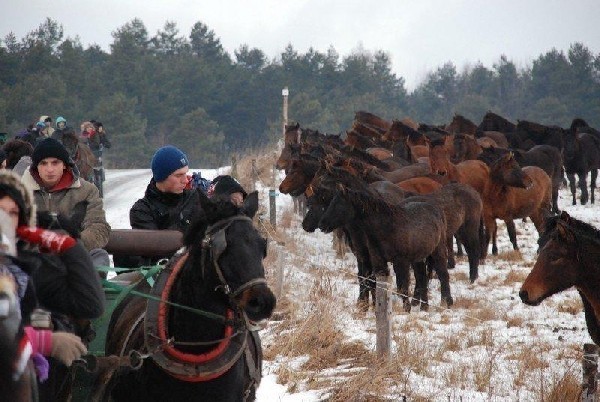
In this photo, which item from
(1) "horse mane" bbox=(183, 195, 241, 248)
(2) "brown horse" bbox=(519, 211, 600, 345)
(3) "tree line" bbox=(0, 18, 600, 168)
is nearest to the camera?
(1) "horse mane" bbox=(183, 195, 241, 248)

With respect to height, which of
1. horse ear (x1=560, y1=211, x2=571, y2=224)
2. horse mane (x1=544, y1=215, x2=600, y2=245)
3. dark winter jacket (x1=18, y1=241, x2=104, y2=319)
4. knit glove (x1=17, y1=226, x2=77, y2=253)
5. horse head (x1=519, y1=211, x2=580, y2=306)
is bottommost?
horse head (x1=519, y1=211, x2=580, y2=306)

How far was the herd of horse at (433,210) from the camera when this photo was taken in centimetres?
862

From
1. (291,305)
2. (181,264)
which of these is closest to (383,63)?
(291,305)

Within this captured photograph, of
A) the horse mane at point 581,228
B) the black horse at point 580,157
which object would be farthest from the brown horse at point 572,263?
the black horse at point 580,157

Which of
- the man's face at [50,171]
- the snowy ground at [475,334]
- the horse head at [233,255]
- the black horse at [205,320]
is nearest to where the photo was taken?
the horse head at [233,255]

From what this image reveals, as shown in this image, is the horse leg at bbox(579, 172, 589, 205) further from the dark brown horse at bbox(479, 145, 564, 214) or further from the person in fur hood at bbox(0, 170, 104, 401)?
the person in fur hood at bbox(0, 170, 104, 401)

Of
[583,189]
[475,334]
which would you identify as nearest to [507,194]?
[583,189]

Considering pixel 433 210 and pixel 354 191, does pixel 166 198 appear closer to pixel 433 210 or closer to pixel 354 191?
pixel 354 191

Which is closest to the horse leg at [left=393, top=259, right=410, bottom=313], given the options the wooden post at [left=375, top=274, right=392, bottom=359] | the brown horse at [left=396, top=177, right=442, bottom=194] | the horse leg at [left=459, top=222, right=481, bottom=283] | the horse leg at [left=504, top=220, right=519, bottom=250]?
the horse leg at [left=459, top=222, right=481, bottom=283]

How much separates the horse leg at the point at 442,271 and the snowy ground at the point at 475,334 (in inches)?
7.0

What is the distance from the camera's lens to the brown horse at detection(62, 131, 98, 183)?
18281mm

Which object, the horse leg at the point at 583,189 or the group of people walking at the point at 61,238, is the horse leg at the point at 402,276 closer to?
the group of people walking at the point at 61,238

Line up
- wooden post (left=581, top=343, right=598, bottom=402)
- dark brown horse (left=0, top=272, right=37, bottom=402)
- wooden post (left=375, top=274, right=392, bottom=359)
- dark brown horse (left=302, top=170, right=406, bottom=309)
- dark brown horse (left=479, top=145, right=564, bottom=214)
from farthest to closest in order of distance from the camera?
dark brown horse (left=479, top=145, right=564, bottom=214), dark brown horse (left=302, top=170, right=406, bottom=309), wooden post (left=375, top=274, right=392, bottom=359), wooden post (left=581, top=343, right=598, bottom=402), dark brown horse (left=0, top=272, right=37, bottom=402)

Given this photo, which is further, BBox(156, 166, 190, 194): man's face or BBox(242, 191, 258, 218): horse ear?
BBox(156, 166, 190, 194): man's face
